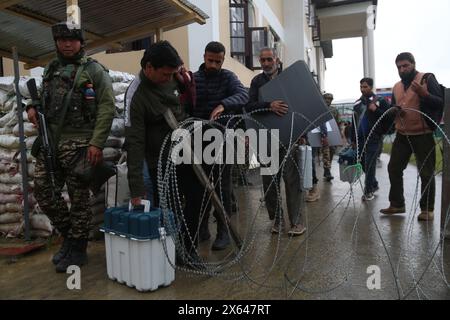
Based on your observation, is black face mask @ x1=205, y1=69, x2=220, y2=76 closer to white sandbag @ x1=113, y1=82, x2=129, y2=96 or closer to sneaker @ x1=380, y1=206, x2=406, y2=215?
white sandbag @ x1=113, y1=82, x2=129, y2=96

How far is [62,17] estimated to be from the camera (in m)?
4.75

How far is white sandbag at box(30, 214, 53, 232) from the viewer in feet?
12.2

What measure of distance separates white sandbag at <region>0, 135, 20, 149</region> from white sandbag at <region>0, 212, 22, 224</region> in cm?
65

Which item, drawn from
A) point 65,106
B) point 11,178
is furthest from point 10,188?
point 65,106

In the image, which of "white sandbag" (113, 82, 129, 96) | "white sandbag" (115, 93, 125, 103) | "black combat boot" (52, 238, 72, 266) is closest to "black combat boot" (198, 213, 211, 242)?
"black combat boot" (52, 238, 72, 266)

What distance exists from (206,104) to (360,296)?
187 cm

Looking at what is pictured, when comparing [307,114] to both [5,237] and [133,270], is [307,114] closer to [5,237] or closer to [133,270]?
[133,270]

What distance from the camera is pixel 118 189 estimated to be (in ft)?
12.0

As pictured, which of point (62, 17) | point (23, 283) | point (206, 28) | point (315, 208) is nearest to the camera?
point (23, 283)

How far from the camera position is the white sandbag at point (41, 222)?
3.71m

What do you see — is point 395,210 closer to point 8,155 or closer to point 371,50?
point 8,155

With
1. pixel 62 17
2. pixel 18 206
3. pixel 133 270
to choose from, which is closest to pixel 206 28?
pixel 62 17
